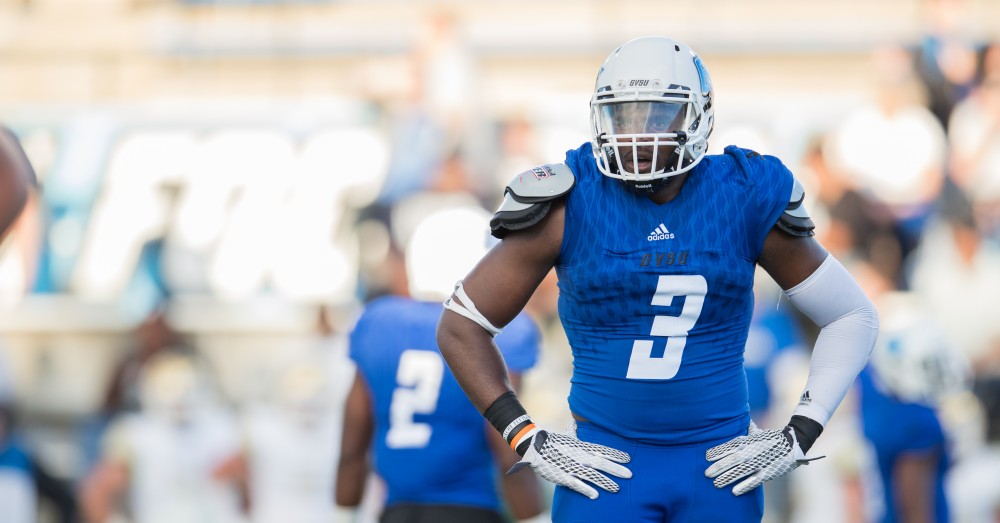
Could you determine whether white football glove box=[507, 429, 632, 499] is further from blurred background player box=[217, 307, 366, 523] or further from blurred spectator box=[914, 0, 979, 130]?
blurred spectator box=[914, 0, 979, 130]

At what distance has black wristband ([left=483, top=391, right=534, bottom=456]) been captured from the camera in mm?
3457

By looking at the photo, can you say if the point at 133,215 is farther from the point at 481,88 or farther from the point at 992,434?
the point at 992,434

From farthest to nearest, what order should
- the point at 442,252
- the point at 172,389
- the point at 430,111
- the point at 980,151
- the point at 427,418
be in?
the point at 430,111 → the point at 172,389 → the point at 980,151 → the point at 442,252 → the point at 427,418

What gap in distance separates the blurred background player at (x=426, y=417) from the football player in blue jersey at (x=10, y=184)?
6.11 feet

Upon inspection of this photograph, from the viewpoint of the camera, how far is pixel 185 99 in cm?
1159

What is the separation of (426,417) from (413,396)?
3.4 inches

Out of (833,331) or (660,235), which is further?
(833,331)

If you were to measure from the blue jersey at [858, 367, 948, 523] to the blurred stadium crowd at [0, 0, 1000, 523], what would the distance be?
126 centimetres

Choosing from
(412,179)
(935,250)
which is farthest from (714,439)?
(412,179)

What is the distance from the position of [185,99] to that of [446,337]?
336 inches

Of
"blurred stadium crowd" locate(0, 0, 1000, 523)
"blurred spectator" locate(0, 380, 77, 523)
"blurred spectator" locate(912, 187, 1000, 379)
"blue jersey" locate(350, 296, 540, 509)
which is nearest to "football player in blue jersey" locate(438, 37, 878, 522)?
"blue jersey" locate(350, 296, 540, 509)

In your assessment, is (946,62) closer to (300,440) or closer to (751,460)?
(300,440)

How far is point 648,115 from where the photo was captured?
3.45 m

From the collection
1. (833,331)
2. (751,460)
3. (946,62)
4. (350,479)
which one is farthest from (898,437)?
(946,62)
